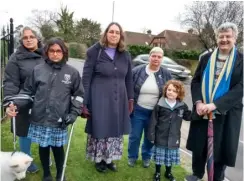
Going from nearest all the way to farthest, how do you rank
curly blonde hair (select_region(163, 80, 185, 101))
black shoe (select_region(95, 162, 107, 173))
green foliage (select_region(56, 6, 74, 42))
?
curly blonde hair (select_region(163, 80, 185, 101)) → black shoe (select_region(95, 162, 107, 173)) → green foliage (select_region(56, 6, 74, 42))

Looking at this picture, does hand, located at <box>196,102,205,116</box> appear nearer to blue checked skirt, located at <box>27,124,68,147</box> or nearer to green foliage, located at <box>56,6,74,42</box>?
blue checked skirt, located at <box>27,124,68,147</box>

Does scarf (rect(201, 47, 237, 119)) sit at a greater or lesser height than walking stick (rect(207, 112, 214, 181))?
greater

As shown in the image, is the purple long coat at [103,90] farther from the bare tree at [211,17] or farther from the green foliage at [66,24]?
the green foliage at [66,24]

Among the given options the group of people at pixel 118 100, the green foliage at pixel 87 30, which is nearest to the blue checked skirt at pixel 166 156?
the group of people at pixel 118 100

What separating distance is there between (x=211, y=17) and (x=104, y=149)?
2886 centimetres

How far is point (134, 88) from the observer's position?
3850 millimetres

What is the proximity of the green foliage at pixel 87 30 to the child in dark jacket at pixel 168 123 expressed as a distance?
3679 cm

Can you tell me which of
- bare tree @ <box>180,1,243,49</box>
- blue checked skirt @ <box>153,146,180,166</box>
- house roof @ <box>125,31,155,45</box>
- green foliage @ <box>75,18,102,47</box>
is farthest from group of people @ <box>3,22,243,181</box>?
house roof @ <box>125,31,155,45</box>

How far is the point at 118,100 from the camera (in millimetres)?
3584

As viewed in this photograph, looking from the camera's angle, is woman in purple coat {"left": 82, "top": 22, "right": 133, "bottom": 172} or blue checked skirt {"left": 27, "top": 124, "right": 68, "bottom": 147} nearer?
blue checked skirt {"left": 27, "top": 124, "right": 68, "bottom": 147}

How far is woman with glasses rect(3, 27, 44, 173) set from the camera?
3170mm

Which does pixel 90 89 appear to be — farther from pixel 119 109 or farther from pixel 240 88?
pixel 240 88

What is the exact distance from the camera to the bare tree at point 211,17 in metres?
28.6

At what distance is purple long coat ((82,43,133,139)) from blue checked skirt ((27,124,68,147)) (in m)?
0.52
